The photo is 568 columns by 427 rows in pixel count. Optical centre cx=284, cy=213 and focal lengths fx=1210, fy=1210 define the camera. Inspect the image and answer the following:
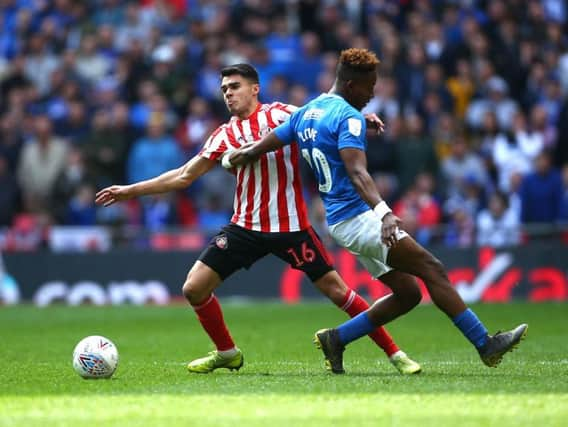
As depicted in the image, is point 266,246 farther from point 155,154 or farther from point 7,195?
point 7,195

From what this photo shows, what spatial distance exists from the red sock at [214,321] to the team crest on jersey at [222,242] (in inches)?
16.1

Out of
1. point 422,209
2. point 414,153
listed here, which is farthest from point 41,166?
point 422,209

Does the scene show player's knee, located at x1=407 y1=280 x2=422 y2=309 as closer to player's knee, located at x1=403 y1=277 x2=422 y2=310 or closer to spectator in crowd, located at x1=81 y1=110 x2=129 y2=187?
player's knee, located at x1=403 y1=277 x2=422 y2=310

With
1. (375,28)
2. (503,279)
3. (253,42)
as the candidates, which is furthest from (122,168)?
(503,279)

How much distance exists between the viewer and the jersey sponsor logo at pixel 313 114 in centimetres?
891

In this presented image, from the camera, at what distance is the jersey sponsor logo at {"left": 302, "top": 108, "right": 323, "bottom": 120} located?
8906 millimetres

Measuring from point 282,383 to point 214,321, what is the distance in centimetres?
122

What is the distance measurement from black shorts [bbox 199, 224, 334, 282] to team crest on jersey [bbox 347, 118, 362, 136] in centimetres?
118

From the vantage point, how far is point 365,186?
8.43 meters

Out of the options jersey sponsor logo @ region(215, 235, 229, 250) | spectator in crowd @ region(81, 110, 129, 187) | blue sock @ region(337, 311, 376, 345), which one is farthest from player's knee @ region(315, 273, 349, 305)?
spectator in crowd @ region(81, 110, 129, 187)

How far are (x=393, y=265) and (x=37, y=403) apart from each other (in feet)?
9.07

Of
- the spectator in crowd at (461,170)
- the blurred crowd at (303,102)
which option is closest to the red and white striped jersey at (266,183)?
the blurred crowd at (303,102)

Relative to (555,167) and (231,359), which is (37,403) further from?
(555,167)

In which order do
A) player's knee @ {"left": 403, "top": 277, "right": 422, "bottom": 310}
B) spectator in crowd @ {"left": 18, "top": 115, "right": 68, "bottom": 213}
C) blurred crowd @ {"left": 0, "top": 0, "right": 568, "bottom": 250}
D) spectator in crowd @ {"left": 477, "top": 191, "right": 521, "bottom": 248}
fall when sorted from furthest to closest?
spectator in crowd @ {"left": 18, "top": 115, "right": 68, "bottom": 213} < blurred crowd @ {"left": 0, "top": 0, "right": 568, "bottom": 250} < spectator in crowd @ {"left": 477, "top": 191, "right": 521, "bottom": 248} < player's knee @ {"left": 403, "top": 277, "right": 422, "bottom": 310}
